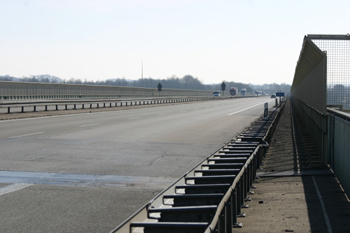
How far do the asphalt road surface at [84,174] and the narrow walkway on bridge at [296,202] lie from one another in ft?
6.16

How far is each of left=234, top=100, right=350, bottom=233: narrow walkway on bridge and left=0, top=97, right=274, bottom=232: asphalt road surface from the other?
1878mm

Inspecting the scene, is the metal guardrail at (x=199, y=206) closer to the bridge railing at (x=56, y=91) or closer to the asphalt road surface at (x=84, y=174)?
the asphalt road surface at (x=84, y=174)

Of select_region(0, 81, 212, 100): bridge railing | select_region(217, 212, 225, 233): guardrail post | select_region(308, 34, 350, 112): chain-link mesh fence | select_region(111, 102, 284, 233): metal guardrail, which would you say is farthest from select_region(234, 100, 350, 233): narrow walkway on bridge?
select_region(0, 81, 212, 100): bridge railing

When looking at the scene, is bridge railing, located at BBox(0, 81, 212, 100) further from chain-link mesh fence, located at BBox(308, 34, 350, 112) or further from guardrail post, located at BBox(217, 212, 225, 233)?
guardrail post, located at BBox(217, 212, 225, 233)

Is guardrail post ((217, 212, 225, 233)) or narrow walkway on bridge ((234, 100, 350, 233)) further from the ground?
guardrail post ((217, 212, 225, 233))

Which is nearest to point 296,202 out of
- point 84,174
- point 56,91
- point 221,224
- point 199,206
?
point 199,206

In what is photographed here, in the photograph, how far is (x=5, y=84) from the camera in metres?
43.3

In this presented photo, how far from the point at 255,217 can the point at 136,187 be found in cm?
306

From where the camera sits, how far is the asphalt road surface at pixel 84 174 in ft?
23.5

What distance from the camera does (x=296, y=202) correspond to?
26.4ft

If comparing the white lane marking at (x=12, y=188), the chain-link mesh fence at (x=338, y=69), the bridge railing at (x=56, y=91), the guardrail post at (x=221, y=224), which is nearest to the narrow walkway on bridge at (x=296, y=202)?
the guardrail post at (x=221, y=224)

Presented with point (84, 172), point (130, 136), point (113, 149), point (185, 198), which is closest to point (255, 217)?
point (185, 198)

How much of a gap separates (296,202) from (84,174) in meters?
4.90

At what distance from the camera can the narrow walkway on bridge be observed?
258 inches
